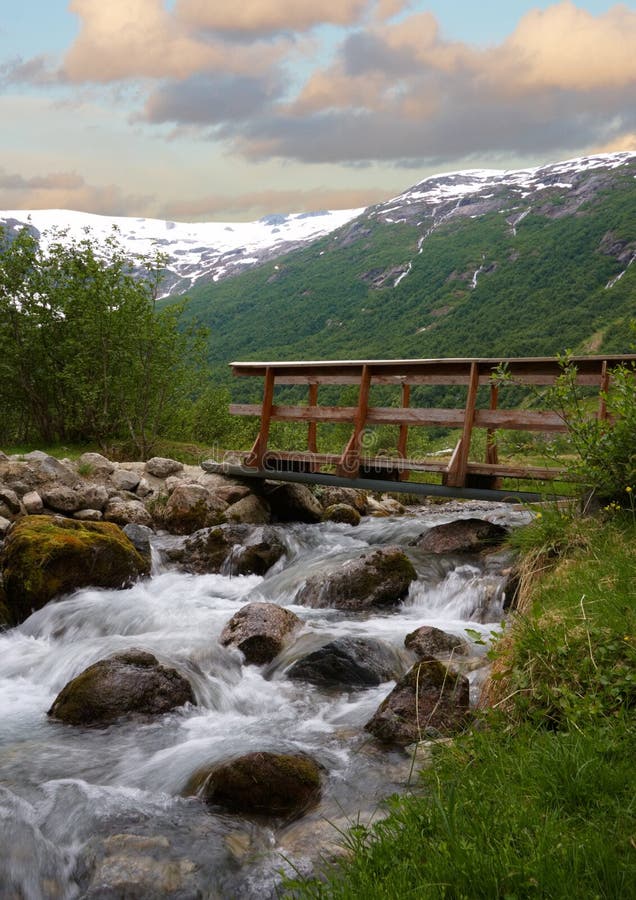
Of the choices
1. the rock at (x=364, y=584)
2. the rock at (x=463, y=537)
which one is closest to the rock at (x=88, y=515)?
the rock at (x=364, y=584)

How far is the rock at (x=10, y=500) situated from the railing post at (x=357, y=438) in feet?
19.4

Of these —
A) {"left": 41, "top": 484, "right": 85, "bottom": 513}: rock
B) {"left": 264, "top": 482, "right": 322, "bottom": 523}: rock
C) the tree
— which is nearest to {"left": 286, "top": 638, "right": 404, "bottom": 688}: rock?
{"left": 41, "top": 484, "right": 85, "bottom": 513}: rock

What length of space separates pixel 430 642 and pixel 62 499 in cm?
879

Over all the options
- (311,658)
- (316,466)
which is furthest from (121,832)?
(316,466)

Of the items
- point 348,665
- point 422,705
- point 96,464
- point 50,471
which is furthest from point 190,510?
point 422,705

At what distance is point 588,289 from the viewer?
570 ft

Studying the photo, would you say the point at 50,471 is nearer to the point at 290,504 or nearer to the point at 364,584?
the point at 290,504

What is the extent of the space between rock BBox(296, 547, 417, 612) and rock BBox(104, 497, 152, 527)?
549cm

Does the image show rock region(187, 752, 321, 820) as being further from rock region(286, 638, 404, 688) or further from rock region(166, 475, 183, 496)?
rock region(166, 475, 183, 496)

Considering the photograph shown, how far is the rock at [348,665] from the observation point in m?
7.15

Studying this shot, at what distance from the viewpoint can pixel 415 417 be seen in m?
12.7

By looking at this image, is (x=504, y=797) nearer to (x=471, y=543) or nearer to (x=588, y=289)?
(x=471, y=543)

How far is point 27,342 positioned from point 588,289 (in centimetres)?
17128

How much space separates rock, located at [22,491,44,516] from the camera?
13.5 meters
